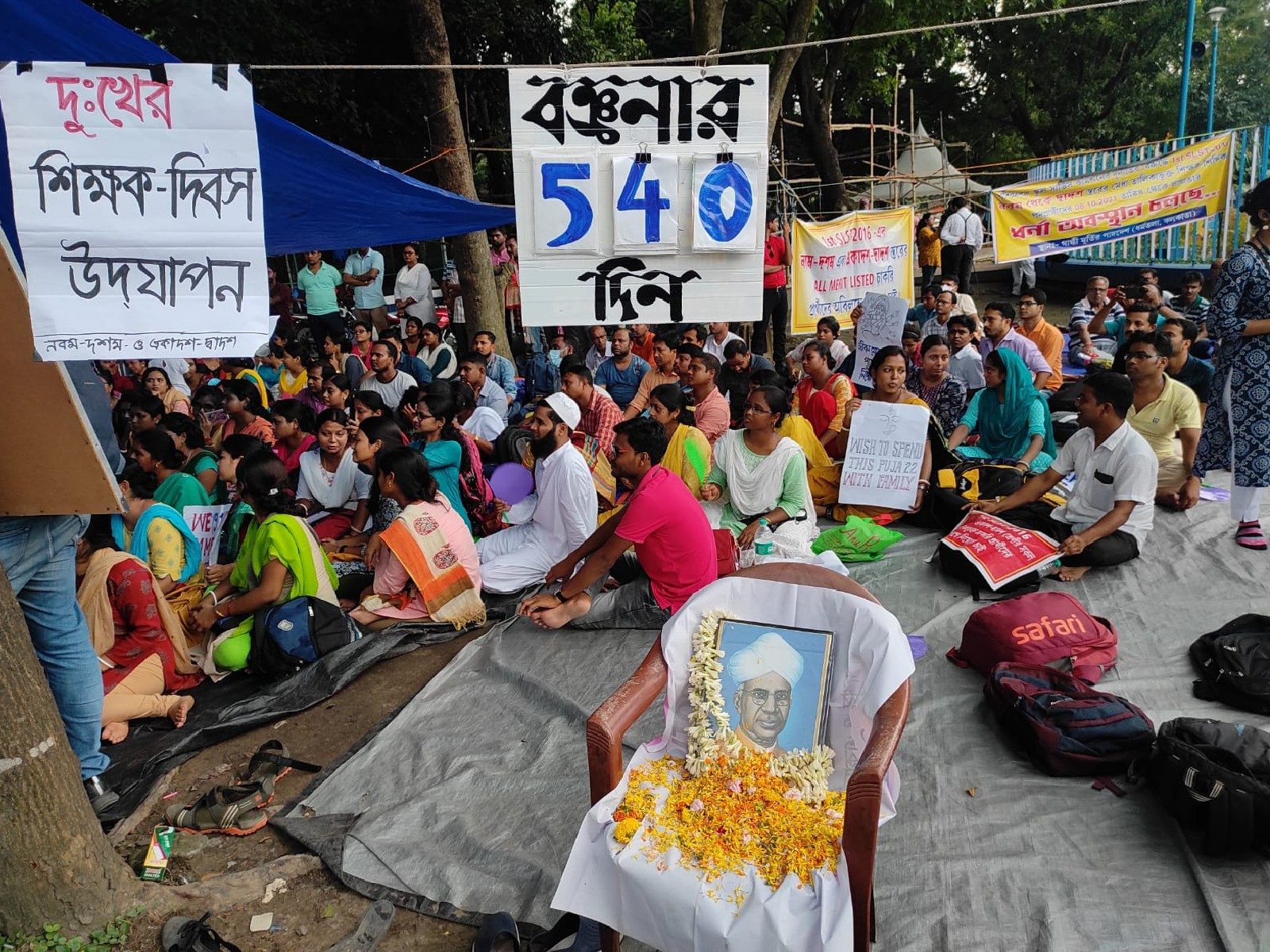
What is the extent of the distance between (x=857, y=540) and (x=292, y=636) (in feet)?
10.4

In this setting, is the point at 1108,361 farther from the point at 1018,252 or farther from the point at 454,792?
the point at 454,792

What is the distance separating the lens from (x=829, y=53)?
15555mm

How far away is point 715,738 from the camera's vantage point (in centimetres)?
259

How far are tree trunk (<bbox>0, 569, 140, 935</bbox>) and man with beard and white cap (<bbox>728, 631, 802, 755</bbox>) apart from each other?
1.90 meters

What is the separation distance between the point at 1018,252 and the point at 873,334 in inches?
108

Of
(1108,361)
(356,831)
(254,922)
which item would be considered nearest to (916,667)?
(356,831)

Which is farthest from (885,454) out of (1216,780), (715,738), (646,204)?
(715,738)

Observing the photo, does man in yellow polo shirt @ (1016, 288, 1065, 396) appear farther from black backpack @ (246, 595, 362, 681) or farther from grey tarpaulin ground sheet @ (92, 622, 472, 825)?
black backpack @ (246, 595, 362, 681)

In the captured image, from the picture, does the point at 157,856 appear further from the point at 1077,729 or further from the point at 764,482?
the point at 764,482

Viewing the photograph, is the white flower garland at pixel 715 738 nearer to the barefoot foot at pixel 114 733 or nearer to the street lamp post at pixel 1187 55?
the barefoot foot at pixel 114 733

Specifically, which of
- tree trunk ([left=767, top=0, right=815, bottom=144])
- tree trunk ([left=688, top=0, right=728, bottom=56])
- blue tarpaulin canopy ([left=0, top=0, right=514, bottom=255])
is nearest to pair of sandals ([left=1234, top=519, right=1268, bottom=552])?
blue tarpaulin canopy ([left=0, top=0, right=514, bottom=255])

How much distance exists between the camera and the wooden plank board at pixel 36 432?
2600 mm

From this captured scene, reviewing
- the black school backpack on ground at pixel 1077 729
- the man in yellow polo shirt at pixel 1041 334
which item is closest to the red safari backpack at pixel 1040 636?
the black school backpack on ground at pixel 1077 729

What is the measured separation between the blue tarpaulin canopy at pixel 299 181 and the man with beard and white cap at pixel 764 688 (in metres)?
2.73
